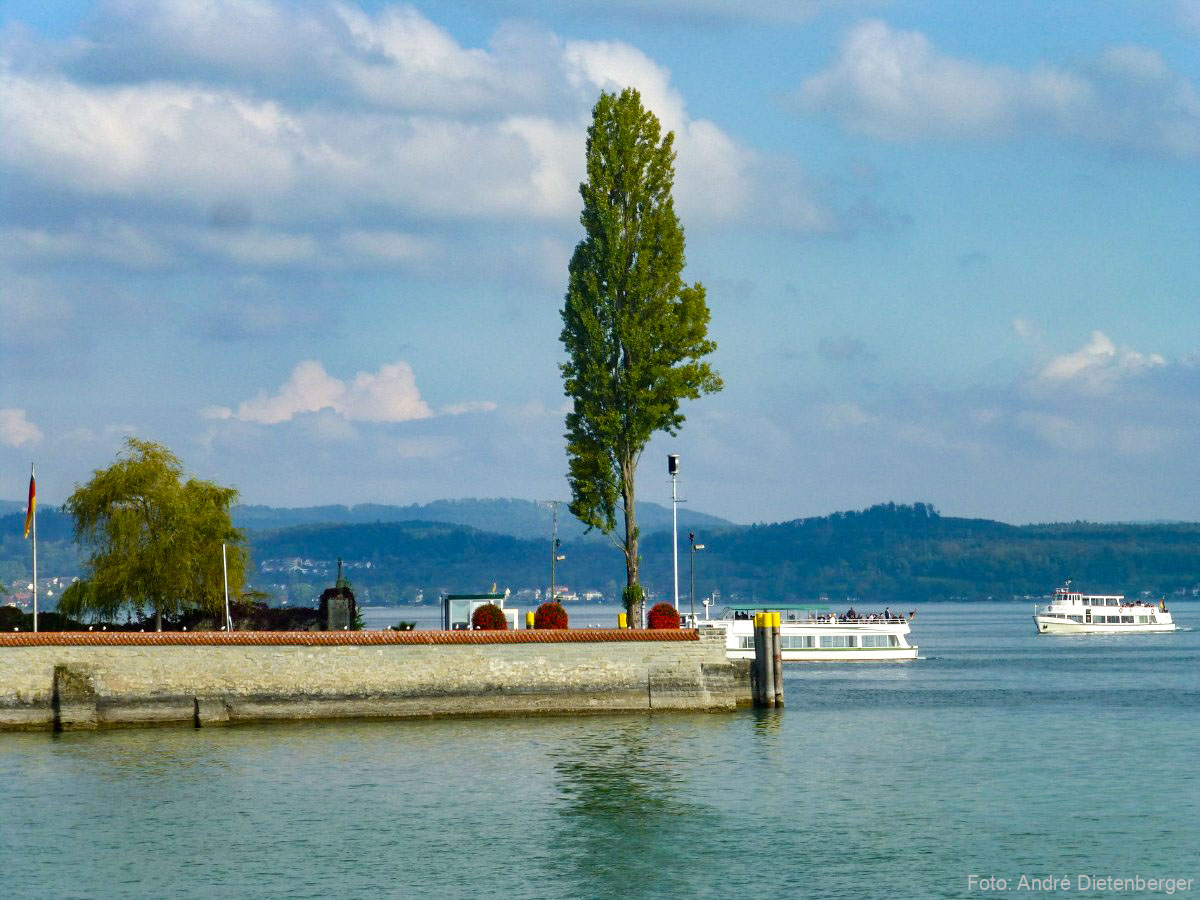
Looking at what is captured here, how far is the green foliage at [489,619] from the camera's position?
65.3m

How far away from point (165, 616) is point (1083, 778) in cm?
4456

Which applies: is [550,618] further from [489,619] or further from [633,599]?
[633,599]

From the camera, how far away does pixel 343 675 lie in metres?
59.2

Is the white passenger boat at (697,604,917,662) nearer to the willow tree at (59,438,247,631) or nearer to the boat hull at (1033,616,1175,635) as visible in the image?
the willow tree at (59,438,247,631)

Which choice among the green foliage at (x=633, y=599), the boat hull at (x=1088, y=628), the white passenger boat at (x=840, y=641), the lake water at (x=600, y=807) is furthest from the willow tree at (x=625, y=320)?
the boat hull at (x=1088, y=628)

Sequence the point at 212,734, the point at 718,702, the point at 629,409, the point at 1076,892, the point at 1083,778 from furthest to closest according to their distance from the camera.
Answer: the point at 629,409 → the point at 718,702 → the point at 212,734 → the point at 1083,778 → the point at 1076,892

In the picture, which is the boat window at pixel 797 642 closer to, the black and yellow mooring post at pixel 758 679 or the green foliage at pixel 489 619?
the black and yellow mooring post at pixel 758 679

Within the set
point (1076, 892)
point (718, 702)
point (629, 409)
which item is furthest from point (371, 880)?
point (629, 409)

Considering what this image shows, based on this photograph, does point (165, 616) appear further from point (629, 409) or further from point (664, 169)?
point (664, 169)

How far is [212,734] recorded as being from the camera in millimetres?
56750

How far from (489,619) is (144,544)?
18968 mm

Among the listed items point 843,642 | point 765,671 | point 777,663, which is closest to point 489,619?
point 765,671

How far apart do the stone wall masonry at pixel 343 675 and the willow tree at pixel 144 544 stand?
14.6 m

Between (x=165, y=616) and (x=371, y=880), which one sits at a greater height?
(x=165, y=616)
